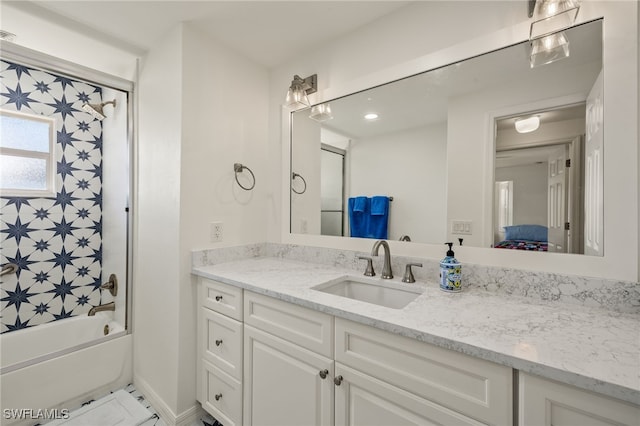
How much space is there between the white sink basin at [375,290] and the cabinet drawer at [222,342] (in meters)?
0.51

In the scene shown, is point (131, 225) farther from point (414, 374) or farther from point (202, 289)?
point (414, 374)

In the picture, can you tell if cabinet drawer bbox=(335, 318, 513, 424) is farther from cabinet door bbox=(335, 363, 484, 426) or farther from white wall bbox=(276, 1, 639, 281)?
white wall bbox=(276, 1, 639, 281)

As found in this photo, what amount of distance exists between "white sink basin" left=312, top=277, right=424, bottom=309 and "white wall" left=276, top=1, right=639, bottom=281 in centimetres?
22

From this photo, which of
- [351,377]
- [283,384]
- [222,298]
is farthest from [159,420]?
[351,377]

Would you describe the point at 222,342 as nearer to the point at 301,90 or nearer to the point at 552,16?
the point at 301,90

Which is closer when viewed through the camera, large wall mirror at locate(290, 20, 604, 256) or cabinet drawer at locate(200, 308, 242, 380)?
large wall mirror at locate(290, 20, 604, 256)

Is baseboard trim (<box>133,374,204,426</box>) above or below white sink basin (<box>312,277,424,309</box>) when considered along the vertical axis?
below

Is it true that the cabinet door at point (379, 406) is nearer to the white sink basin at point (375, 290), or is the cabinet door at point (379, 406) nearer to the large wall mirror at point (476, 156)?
the white sink basin at point (375, 290)

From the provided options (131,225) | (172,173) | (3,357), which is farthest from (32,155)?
(172,173)

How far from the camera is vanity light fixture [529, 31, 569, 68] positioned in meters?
1.06

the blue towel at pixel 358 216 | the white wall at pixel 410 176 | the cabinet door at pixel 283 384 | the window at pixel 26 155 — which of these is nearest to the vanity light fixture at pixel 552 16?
the white wall at pixel 410 176

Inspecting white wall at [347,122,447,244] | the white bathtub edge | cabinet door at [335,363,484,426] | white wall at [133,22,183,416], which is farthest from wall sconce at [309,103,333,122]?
the white bathtub edge

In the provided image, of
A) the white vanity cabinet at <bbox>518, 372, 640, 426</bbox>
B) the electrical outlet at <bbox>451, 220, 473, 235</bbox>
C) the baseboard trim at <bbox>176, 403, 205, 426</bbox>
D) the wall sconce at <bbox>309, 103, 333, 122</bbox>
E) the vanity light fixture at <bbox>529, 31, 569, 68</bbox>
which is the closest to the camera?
the white vanity cabinet at <bbox>518, 372, 640, 426</bbox>

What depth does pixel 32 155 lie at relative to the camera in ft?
7.43
